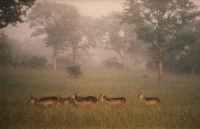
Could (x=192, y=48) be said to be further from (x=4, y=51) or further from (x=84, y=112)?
(x=4, y=51)

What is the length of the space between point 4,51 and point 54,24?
665 cm

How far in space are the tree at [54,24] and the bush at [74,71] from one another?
1668 mm

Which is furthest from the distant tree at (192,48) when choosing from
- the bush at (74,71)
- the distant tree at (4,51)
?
the distant tree at (4,51)

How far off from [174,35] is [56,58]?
11.0m

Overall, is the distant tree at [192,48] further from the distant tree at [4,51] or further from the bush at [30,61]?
the distant tree at [4,51]

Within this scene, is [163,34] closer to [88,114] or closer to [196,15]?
[196,15]

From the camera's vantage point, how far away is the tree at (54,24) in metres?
19.0

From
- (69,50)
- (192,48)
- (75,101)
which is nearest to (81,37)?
(69,50)

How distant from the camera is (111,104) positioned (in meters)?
10.5

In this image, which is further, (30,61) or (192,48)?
(192,48)

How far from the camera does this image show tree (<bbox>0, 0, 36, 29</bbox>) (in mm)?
13815

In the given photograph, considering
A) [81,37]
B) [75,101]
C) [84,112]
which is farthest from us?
[81,37]

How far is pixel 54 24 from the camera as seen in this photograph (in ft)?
65.8

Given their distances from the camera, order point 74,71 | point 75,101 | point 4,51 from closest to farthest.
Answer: point 75,101
point 4,51
point 74,71
